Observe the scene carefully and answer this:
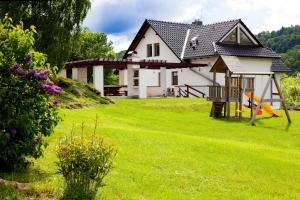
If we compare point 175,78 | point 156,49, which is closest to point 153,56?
point 156,49

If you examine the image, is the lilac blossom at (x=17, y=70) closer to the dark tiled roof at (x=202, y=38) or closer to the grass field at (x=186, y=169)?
the grass field at (x=186, y=169)

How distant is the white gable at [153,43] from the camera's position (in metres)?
42.8

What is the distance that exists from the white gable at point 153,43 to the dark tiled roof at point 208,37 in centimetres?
142

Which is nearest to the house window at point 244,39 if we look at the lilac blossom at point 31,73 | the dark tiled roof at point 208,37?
the dark tiled roof at point 208,37

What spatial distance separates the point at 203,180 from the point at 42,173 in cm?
335

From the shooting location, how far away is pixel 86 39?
68.7 meters

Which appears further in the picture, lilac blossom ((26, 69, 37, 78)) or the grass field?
the grass field

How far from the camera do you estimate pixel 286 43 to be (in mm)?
88125

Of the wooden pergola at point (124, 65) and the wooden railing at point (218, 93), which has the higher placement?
the wooden pergola at point (124, 65)

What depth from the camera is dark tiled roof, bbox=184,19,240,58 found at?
4072cm

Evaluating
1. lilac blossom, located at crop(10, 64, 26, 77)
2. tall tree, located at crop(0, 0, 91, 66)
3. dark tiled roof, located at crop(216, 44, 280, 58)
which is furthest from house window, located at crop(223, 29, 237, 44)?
lilac blossom, located at crop(10, 64, 26, 77)

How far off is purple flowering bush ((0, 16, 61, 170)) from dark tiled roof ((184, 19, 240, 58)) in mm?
32096

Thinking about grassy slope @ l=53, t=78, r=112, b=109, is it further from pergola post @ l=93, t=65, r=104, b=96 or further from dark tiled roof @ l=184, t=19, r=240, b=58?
dark tiled roof @ l=184, t=19, r=240, b=58

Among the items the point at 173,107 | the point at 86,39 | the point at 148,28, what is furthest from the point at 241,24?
the point at 86,39
